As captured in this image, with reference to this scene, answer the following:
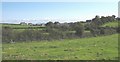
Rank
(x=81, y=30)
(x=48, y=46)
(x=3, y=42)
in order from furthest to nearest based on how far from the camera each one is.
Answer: (x=81, y=30), (x=3, y=42), (x=48, y=46)

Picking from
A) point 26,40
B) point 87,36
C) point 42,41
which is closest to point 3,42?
point 26,40

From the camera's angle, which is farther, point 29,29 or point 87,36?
point 87,36

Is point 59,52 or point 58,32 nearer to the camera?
point 59,52

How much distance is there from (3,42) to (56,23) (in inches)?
331

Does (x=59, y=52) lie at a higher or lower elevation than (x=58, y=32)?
lower

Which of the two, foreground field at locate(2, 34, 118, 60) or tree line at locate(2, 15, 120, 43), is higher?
tree line at locate(2, 15, 120, 43)

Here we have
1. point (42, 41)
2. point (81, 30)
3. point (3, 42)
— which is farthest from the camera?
point (81, 30)

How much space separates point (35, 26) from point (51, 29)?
1883mm

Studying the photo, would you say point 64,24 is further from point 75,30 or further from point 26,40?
point 26,40

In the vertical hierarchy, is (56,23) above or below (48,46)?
above

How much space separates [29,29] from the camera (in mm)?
28406

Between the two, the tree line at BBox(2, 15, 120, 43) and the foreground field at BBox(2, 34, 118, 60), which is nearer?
the foreground field at BBox(2, 34, 118, 60)

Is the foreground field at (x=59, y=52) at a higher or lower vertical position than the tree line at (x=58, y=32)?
lower

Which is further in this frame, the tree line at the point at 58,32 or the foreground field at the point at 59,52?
the tree line at the point at 58,32
